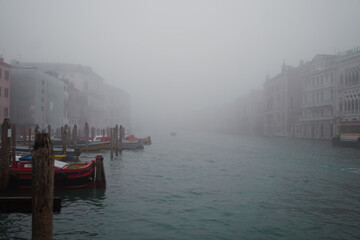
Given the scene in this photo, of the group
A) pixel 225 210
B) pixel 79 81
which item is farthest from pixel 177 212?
pixel 79 81

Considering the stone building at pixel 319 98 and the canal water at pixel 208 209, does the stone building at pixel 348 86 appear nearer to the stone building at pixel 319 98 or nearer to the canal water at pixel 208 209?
the stone building at pixel 319 98

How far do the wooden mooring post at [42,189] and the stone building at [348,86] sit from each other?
153ft

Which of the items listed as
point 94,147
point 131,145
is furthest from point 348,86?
point 94,147

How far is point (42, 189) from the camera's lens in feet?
15.4

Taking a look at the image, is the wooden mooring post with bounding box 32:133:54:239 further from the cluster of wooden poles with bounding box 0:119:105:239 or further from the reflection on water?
the reflection on water

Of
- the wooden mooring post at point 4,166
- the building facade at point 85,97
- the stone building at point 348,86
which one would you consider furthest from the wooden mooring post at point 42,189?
the building facade at point 85,97

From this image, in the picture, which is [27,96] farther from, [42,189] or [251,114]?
[251,114]

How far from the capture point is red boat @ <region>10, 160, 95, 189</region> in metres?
11.9

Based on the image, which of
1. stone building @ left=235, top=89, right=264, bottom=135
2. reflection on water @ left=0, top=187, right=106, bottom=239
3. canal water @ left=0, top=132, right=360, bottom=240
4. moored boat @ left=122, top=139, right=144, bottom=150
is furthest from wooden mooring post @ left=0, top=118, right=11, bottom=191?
stone building @ left=235, top=89, right=264, bottom=135

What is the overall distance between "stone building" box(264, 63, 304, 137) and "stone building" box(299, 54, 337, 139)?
5188mm

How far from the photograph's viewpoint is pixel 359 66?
45.0m

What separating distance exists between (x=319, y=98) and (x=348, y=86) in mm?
8898

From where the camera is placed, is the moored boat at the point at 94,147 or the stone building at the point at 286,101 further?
the stone building at the point at 286,101

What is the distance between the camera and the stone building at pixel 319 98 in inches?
2056
